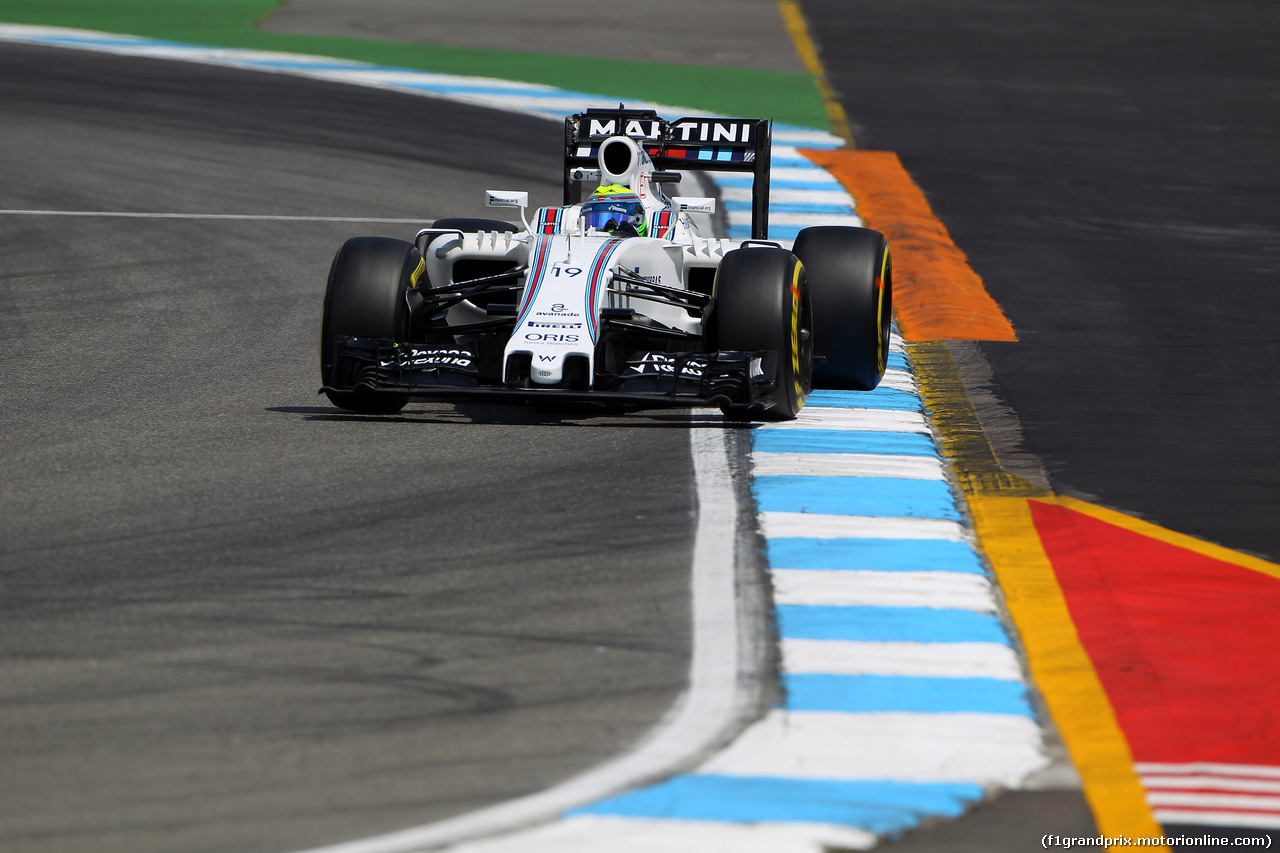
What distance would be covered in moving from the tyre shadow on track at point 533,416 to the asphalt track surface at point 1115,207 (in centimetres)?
179

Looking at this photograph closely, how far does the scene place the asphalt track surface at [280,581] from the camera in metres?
5.03

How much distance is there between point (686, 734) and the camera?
5359 millimetres

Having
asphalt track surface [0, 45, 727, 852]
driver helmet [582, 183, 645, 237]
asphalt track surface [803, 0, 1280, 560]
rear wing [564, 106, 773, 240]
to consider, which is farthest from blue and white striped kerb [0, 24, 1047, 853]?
rear wing [564, 106, 773, 240]

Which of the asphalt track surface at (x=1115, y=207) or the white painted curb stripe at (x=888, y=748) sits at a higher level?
the asphalt track surface at (x=1115, y=207)

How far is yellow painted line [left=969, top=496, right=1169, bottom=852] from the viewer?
4980mm

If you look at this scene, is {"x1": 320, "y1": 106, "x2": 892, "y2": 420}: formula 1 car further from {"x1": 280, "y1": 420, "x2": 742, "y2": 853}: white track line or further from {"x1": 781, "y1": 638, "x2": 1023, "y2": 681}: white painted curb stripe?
{"x1": 781, "y1": 638, "x2": 1023, "y2": 681}: white painted curb stripe

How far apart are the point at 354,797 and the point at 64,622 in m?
1.78

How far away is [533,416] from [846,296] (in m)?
1.89

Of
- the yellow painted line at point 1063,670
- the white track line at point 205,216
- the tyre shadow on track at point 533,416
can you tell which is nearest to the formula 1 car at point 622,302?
the tyre shadow on track at point 533,416

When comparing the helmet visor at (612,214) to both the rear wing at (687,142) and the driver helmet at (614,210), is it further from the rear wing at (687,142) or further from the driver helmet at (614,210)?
the rear wing at (687,142)

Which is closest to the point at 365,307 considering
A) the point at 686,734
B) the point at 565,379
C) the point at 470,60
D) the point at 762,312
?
the point at 565,379

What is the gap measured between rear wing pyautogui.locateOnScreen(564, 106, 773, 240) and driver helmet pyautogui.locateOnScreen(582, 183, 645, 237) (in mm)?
509

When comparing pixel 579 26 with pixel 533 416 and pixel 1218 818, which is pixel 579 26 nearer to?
pixel 533 416

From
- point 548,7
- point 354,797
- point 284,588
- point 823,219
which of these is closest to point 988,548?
point 284,588
